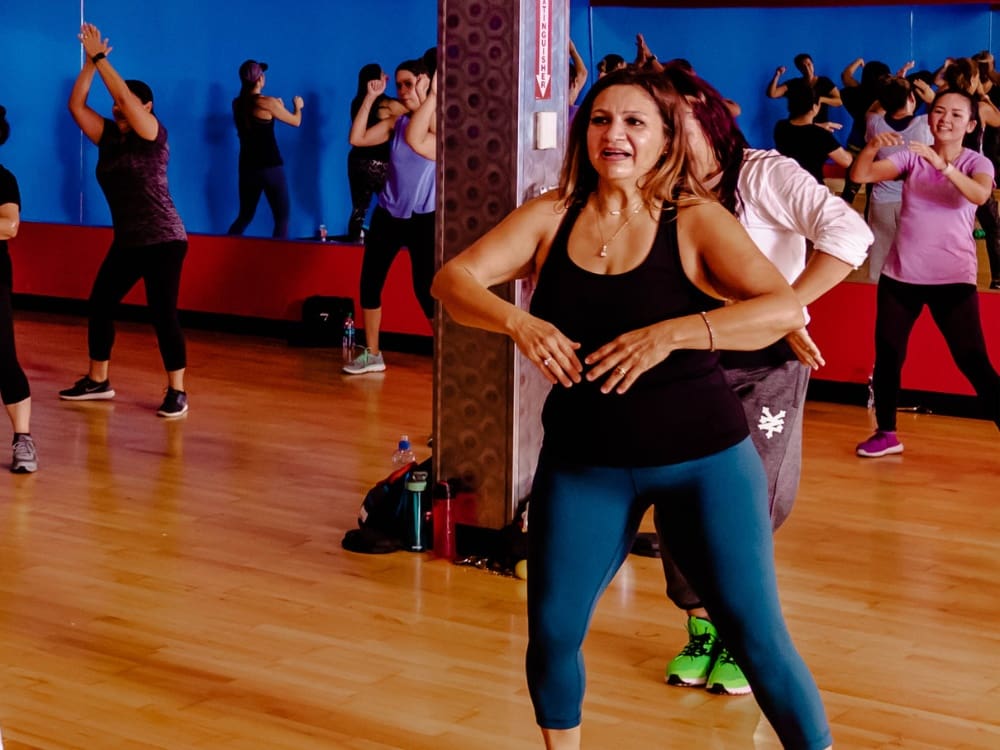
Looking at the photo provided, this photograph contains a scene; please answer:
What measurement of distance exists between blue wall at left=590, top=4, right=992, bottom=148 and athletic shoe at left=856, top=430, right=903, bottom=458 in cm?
543

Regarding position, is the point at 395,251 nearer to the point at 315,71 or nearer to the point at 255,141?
the point at 255,141

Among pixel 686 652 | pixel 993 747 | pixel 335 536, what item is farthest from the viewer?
pixel 335 536

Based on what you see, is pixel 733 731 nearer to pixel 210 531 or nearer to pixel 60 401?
pixel 210 531

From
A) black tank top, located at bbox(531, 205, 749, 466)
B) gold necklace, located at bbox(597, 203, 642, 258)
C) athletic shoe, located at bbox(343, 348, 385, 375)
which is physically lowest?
athletic shoe, located at bbox(343, 348, 385, 375)

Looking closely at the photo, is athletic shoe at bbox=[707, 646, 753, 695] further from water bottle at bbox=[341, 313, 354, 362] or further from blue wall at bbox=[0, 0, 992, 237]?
blue wall at bbox=[0, 0, 992, 237]

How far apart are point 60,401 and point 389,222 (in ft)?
6.02

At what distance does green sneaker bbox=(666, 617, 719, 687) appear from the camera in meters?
3.80

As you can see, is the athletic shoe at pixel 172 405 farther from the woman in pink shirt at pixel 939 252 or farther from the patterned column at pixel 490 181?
the woman in pink shirt at pixel 939 252

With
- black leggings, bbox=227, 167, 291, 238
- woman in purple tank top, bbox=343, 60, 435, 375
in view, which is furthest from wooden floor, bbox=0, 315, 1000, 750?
black leggings, bbox=227, 167, 291, 238

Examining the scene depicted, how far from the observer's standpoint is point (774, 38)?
12000mm

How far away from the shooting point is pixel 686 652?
3.84 meters

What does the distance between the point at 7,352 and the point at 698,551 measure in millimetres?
3807

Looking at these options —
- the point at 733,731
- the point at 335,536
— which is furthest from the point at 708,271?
the point at 335,536

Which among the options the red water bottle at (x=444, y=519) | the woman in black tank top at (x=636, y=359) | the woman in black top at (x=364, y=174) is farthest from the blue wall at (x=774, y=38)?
the woman in black tank top at (x=636, y=359)
